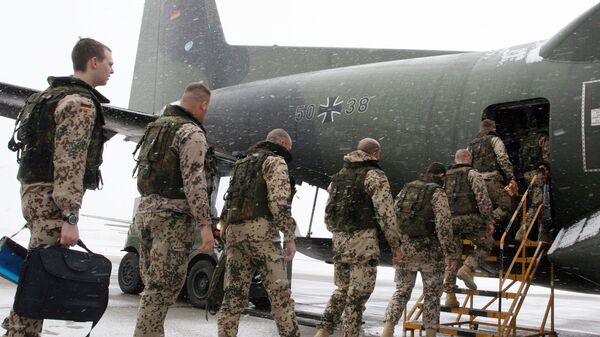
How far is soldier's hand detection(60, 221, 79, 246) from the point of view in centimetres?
315

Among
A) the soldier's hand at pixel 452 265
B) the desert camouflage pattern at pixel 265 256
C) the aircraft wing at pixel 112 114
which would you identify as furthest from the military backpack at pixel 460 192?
the aircraft wing at pixel 112 114

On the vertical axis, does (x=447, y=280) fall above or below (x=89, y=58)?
below

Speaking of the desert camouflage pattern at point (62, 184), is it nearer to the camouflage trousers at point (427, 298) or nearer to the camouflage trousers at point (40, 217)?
the camouflage trousers at point (40, 217)

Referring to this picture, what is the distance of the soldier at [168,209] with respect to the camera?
378 cm

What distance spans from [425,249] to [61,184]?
13.1ft

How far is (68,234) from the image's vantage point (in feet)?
10.3

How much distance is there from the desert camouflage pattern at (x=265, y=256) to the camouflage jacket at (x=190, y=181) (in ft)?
2.46

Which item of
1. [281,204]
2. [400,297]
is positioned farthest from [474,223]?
[281,204]

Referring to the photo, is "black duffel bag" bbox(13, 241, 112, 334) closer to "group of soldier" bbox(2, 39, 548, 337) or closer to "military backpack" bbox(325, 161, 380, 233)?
"group of soldier" bbox(2, 39, 548, 337)

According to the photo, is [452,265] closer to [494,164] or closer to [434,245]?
[434,245]

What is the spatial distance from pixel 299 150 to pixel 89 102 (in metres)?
5.76

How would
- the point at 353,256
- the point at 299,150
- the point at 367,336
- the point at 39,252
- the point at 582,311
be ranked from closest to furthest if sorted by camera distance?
the point at 39,252
the point at 353,256
the point at 367,336
the point at 299,150
the point at 582,311

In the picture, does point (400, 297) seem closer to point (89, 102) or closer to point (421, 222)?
point (421, 222)

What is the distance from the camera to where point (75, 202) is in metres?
3.22
